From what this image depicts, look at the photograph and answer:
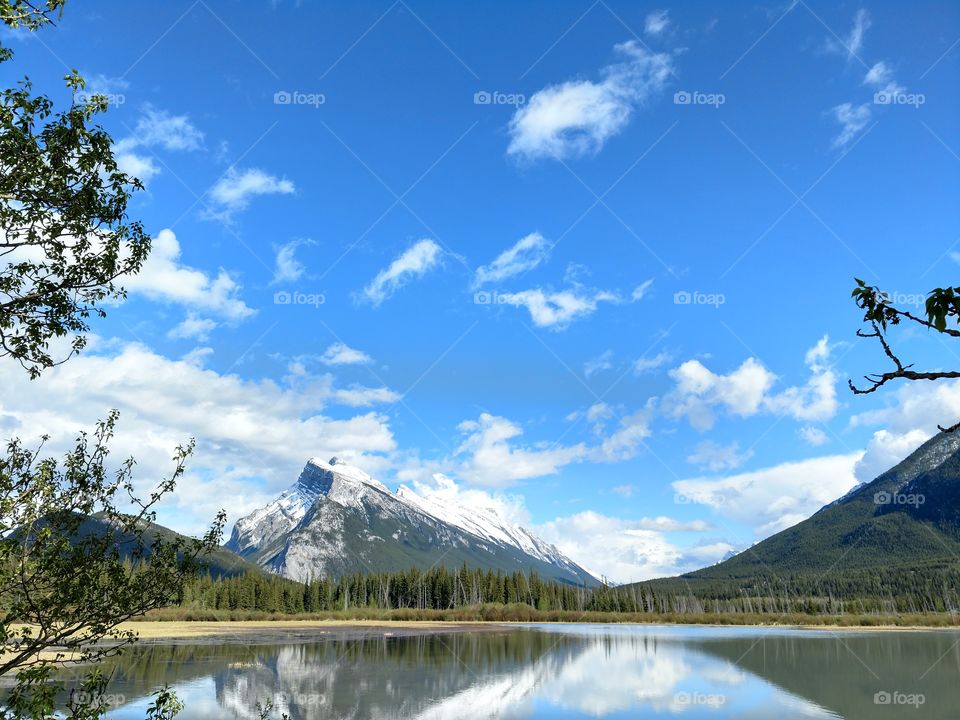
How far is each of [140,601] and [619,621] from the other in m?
184

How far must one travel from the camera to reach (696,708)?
36.3m

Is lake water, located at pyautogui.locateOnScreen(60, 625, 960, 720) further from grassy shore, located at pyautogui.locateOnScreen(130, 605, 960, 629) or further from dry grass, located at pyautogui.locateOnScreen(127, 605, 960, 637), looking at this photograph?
dry grass, located at pyautogui.locateOnScreen(127, 605, 960, 637)

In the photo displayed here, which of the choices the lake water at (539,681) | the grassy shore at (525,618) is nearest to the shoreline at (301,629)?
the grassy shore at (525,618)

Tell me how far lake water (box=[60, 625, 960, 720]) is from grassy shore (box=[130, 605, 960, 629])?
276ft

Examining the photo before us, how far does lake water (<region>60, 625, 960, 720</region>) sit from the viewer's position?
A: 3531 cm

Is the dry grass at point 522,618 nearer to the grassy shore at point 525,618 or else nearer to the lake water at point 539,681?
the grassy shore at point 525,618

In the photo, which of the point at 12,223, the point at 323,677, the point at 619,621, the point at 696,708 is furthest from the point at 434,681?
the point at 619,621

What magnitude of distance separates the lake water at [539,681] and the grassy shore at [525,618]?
84.1 metres

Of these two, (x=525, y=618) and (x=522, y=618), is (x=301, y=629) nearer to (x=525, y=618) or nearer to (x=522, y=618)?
(x=522, y=618)

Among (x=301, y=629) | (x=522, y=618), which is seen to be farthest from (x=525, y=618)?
(x=301, y=629)

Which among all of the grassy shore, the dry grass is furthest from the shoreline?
the dry grass

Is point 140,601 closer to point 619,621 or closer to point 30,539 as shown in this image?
point 30,539

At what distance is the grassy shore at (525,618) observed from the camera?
151 metres

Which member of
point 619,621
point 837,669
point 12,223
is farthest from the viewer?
point 619,621
